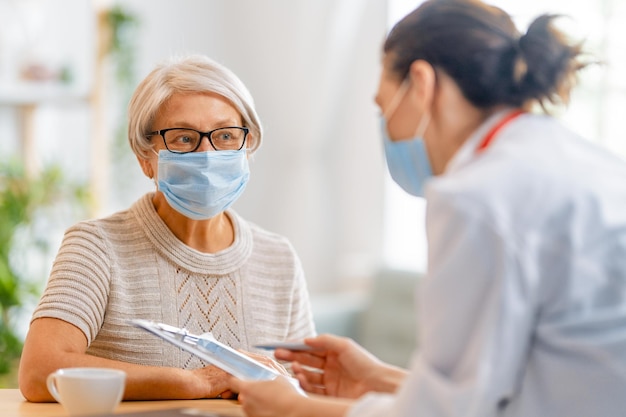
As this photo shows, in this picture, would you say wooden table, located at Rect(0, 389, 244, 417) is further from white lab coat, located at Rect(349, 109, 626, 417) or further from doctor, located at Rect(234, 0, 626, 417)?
white lab coat, located at Rect(349, 109, 626, 417)

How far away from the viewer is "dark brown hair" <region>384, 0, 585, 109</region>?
1304 mm

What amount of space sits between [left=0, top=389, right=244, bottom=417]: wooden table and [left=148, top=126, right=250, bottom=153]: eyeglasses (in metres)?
0.59

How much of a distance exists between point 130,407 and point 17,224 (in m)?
2.74

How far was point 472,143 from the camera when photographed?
1257 millimetres

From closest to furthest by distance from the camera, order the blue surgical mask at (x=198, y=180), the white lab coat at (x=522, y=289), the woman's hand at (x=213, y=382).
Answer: the white lab coat at (x=522, y=289) → the woman's hand at (x=213, y=382) → the blue surgical mask at (x=198, y=180)

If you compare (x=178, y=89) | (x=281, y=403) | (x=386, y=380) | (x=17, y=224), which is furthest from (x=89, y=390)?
(x=17, y=224)

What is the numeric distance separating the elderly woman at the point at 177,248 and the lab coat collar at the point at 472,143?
2.64 feet

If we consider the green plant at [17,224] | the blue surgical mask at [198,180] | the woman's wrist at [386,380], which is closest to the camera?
the woman's wrist at [386,380]

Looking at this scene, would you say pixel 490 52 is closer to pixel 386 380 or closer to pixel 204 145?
pixel 386 380

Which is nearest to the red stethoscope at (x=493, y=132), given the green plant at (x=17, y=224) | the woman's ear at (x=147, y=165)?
the woman's ear at (x=147, y=165)

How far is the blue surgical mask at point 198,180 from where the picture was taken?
6.54ft

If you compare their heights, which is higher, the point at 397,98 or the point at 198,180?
the point at 397,98

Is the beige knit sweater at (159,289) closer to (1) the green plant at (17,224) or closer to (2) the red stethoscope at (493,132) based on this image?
(2) the red stethoscope at (493,132)

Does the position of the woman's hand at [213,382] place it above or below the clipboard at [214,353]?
below
